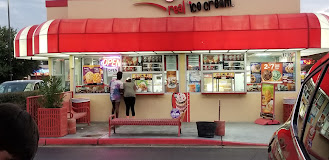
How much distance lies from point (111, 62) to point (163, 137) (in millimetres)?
4412

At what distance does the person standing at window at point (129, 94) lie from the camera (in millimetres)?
12344

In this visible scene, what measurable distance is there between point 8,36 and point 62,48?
2993 cm

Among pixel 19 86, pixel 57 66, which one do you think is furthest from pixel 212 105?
pixel 19 86

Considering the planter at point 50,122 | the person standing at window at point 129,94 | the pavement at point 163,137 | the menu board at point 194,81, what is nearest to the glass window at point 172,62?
the menu board at point 194,81

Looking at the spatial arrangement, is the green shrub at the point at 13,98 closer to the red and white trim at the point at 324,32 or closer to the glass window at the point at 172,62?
the glass window at the point at 172,62

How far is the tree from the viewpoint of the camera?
116ft

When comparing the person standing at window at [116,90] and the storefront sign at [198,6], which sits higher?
the storefront sign at [198,6]

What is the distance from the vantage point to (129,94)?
12.3 m

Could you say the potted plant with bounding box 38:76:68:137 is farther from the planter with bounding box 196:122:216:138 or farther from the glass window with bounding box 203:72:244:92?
the glass window with bounding box 203:72:244:92

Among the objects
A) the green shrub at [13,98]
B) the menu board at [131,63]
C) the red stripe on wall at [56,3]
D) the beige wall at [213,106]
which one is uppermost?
the red stripe on wall at [56,3]

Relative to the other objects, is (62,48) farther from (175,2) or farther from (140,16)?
(175,2)

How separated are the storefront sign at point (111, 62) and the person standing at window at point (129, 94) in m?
1.05

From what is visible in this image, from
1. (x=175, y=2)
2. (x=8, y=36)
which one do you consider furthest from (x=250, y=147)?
(x=8, y=36)

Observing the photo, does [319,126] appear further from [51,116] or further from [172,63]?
[172,63]
